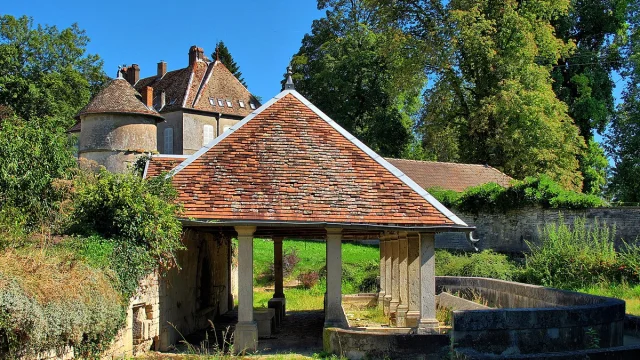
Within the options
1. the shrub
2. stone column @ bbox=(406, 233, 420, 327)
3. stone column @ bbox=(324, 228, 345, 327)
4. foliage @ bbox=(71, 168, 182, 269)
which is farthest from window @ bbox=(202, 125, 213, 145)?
foliage @ bbox=(71, 168, 182, 269)

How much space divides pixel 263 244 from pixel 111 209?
20704 mm

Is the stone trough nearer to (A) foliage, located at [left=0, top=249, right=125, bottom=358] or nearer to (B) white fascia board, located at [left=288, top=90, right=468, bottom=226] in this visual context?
(B) white fascia board, located at [left=288, top=90, right=468, bottom=226]

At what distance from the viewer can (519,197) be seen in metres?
24.9

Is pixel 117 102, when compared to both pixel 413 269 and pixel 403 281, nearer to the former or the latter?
pixel 403 281

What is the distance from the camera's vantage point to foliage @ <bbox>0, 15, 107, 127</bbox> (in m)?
39.3

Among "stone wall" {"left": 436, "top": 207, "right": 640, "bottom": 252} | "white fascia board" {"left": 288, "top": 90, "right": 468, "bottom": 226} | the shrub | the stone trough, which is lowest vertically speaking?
the shrub

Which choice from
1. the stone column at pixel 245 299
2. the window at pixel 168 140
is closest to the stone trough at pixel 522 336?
the stone column at pixel 245 299

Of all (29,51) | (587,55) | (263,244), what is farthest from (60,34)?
(587,55)

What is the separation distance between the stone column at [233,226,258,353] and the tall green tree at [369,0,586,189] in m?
19.2

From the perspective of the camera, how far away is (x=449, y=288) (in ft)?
60.3

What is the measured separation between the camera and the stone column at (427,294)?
1234 cm

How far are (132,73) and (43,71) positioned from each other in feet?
19.8

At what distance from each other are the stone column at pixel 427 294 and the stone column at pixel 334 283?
1553 mm

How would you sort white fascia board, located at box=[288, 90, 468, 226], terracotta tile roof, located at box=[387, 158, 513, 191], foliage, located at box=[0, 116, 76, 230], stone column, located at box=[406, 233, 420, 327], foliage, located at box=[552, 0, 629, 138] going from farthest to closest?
foliage, located at box=[552, 0, 629, 138], terracotta tile roof, located at box=[387, 158, 513, 191], stone column, located at box=[406, 233, 420, 327], foliage, located at box=[0, 116, 76, 230], white fascia board, located at box=[288, 90, 468, 226]
